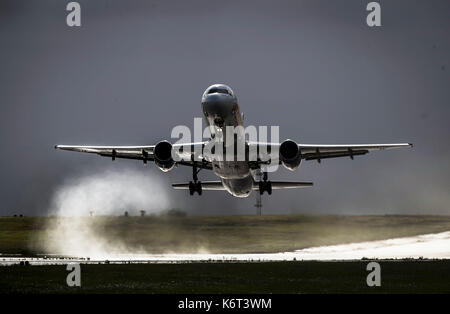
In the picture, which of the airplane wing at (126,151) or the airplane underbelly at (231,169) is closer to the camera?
the airplane underbelly at (231,169)

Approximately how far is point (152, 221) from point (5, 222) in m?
19.0

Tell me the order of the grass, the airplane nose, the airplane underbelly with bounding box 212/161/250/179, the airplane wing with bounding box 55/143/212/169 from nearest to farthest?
the grass → the airplane nose → the airplane underbelly with bounding box 212/161/250/179 → the airplane wing with bounding box 55/143/212/169

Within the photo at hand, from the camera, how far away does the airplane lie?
4253 cm

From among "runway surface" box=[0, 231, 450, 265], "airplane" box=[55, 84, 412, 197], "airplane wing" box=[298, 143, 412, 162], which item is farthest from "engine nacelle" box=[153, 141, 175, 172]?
"airplane wing" box=[298, 143, 412, 162]

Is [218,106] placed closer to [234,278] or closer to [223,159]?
[223,159]

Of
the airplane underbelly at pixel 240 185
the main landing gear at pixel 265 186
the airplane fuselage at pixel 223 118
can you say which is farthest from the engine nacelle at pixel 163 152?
the main landing gear at pixel 265 186

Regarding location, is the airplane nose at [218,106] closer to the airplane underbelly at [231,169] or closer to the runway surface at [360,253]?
the airplane underbelly at [231,169]

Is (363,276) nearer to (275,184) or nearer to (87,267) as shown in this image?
(87,267)

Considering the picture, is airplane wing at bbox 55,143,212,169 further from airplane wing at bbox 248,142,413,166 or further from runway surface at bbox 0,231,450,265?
runway surface at bbox 0,231,450,265

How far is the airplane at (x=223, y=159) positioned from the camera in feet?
140

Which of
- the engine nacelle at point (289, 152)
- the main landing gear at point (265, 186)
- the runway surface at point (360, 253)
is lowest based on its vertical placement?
the runway surface at point (360, 253)

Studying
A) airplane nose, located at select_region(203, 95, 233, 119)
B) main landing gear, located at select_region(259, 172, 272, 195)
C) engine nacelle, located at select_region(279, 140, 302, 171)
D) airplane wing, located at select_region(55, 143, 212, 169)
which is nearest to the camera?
airplane nose, located at select_region(203, 95, 233, 119)

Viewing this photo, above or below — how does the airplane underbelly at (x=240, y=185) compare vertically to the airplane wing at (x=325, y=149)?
below
